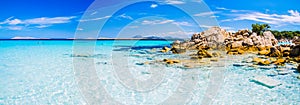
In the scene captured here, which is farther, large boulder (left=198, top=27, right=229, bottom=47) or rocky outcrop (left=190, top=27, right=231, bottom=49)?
large boulder (left=198, top=27, right=229, bottom=47)

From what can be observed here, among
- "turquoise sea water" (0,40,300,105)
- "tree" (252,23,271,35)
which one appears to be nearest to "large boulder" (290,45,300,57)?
"turquoise sea water" (0,40,300,105)

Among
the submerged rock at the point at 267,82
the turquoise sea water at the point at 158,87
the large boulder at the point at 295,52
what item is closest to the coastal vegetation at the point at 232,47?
the large boulder at the point at 295,52

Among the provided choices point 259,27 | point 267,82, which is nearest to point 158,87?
point 267,82

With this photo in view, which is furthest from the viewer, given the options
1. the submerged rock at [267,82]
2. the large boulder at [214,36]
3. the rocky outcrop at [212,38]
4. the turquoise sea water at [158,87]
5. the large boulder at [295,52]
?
the large boulder at [214,36]

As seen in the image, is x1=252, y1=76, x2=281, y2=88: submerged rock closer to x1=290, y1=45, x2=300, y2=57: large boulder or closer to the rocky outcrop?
x1=290, y1=45, x2=300, y2=57: large boulder

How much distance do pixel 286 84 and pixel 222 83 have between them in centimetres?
234

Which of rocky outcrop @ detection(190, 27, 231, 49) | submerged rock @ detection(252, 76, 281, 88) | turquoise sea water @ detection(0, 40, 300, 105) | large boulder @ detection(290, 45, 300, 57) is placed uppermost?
rocky outcrop @ detection(190, 27, 231, 49)

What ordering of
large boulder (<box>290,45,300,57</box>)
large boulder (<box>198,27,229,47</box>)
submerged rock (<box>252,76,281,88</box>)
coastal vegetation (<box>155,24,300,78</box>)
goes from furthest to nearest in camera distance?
1. large boulder (<box>198,27,229,47</box>)
2. coastal vegetation (<box>155,24,300,78</box>)
3. large boulder (<box>290,45,300,57</box>)
4. submerged rock (<box>252,76,281,88</box>)

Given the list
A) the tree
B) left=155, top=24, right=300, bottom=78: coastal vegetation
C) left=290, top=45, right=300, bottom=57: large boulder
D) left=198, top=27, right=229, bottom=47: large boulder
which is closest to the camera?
left=290, top=45, right=300, bottom=57: large boulder

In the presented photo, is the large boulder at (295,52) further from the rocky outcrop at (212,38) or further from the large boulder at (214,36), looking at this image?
the large boulder at (214,36)

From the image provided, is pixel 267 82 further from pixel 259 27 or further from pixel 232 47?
pixel 259 27

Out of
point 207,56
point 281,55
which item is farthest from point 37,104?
point 281,55

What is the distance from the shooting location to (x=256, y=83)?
10031 millimetres

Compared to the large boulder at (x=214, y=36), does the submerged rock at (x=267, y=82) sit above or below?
below
